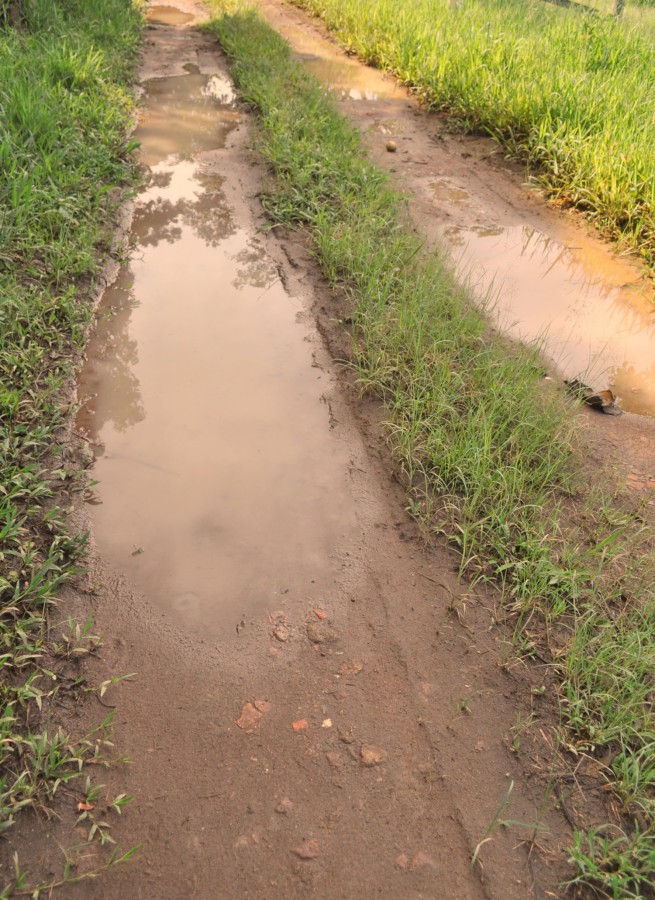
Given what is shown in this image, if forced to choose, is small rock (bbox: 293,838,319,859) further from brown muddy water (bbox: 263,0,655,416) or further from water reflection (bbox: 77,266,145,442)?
brown muddy water (bbox: 263,0,655,416)

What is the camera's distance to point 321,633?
7.50 ft

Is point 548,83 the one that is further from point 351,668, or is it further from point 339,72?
point 351,668

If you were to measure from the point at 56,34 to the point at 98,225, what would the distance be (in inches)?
152

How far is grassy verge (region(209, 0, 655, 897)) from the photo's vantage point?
6.51ft

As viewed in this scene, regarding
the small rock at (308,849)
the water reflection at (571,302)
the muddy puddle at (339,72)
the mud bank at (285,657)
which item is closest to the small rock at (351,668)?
the mud bank at (285,657)

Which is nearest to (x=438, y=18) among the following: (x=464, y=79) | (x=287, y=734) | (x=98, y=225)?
(x=464, y=79)

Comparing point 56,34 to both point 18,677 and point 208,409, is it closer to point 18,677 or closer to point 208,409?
point 208,409

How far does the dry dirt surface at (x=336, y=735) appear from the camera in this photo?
1.74 meters

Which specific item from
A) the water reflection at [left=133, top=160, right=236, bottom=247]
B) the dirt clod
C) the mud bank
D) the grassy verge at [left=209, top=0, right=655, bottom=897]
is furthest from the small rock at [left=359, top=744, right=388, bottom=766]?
the water reflection at [left=133, top=160, right=236, bottom=247]

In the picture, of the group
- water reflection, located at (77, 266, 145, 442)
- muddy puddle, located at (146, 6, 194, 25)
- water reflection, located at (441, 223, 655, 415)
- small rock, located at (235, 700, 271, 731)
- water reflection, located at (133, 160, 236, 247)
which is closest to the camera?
small rock, located at (235, 700, 271, 731)

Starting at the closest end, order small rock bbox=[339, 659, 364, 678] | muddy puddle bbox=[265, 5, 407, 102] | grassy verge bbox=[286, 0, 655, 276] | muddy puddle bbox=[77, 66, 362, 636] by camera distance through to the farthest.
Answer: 1. small rock bbox=[339, 659, 364, 678]
2. muddy puddle bbox=[77, 66, 362, 636]
3. grassy verge bbox=[286, 0, 655, 276]
4. muddy puddle bbox=[265, 5, 407, 102]

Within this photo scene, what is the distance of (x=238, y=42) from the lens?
7.78 m

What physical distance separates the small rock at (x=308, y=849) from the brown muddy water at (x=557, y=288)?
8.10 feet

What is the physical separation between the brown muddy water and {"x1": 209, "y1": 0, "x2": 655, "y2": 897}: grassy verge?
363 millimetres
